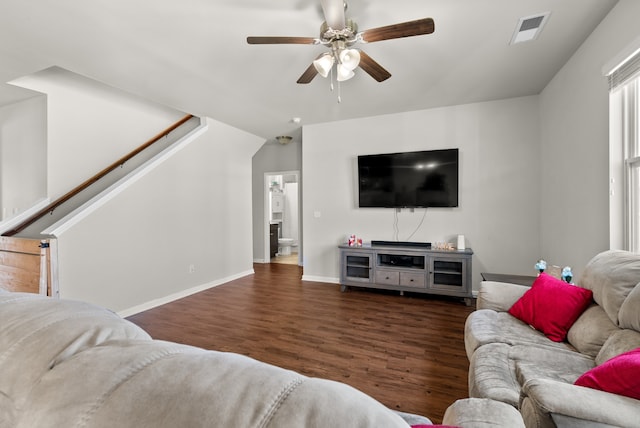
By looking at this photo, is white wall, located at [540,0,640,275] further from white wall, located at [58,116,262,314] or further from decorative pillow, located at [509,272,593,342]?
white wall, located at [58,116,262,314]

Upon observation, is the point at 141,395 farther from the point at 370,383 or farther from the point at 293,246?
the point at 293,246

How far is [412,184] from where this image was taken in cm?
429

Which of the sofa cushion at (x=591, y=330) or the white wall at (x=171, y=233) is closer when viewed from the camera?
the sofa cushion at (x=591, y=330)

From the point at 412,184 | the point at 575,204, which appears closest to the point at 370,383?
the point at 575,204

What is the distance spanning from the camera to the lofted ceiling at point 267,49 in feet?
6.91

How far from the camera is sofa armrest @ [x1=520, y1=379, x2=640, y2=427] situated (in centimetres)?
89

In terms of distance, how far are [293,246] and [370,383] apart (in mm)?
6834

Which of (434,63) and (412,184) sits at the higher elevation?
(434,63)

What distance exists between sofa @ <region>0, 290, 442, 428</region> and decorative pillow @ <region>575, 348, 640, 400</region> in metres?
1.10

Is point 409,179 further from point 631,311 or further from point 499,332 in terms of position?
point 631,311

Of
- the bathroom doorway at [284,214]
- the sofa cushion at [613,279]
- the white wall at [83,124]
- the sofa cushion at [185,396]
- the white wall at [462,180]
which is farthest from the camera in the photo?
the bathroom doorway at [284,214]

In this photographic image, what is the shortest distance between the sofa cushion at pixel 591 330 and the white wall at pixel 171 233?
4.10 m

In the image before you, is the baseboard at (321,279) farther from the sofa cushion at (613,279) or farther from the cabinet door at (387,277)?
the sofa cushion at (613,279)

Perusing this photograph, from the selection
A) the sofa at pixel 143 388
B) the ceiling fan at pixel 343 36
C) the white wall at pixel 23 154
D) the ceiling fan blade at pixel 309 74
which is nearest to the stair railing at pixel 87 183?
the white wall at pixel 23 154
